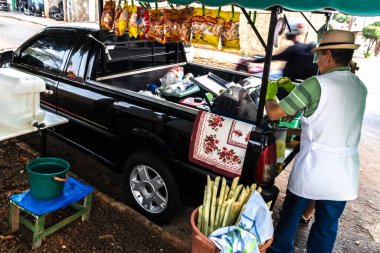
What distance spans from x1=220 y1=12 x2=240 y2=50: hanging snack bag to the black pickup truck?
0.70 metres

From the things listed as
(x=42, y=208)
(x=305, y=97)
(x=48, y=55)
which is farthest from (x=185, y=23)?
(x=42, y=208)

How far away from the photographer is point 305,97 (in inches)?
86.0

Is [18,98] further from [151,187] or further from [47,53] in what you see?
[151,187]

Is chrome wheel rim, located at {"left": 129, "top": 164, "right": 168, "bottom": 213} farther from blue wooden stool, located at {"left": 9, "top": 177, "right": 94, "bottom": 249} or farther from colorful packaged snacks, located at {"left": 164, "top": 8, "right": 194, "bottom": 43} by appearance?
colorful packaged snacks, located at {"left": 164, "top": 8, "right": 194, "bottom": 43}

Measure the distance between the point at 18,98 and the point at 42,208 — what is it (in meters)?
1.06

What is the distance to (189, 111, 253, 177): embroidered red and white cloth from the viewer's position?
250cm

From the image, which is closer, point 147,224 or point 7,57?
point 147,224

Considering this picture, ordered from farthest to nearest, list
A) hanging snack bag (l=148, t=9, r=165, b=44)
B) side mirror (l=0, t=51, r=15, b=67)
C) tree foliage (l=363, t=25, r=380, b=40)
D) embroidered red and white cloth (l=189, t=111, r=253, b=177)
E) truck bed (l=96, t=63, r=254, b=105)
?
tree foliage (l=363, t=25, r=380, b=40)
side mirror (l=0, t=51, r=15, b=67)
truck bed (l=96, t=63, r=254, b=105)
hanging snack bag (l=148, t=9, r=165, b=44)
embroidered red and white cloth (l=189, t=111, r=253, b=177)

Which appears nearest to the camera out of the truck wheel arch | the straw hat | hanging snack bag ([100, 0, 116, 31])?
the straw hat

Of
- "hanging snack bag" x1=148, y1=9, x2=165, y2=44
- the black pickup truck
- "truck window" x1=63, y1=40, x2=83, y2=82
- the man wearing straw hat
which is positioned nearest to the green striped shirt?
the man wearing straw hat

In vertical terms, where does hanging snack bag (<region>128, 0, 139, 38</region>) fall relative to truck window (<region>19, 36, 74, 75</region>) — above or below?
above

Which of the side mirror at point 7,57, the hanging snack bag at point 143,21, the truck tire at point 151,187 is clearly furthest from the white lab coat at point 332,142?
the side mirror at point 7,57

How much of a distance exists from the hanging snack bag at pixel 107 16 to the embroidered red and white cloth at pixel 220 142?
165cm

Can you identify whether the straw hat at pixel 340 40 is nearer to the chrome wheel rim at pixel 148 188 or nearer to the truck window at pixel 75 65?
the chrome wheel rim at pixel 148 188
